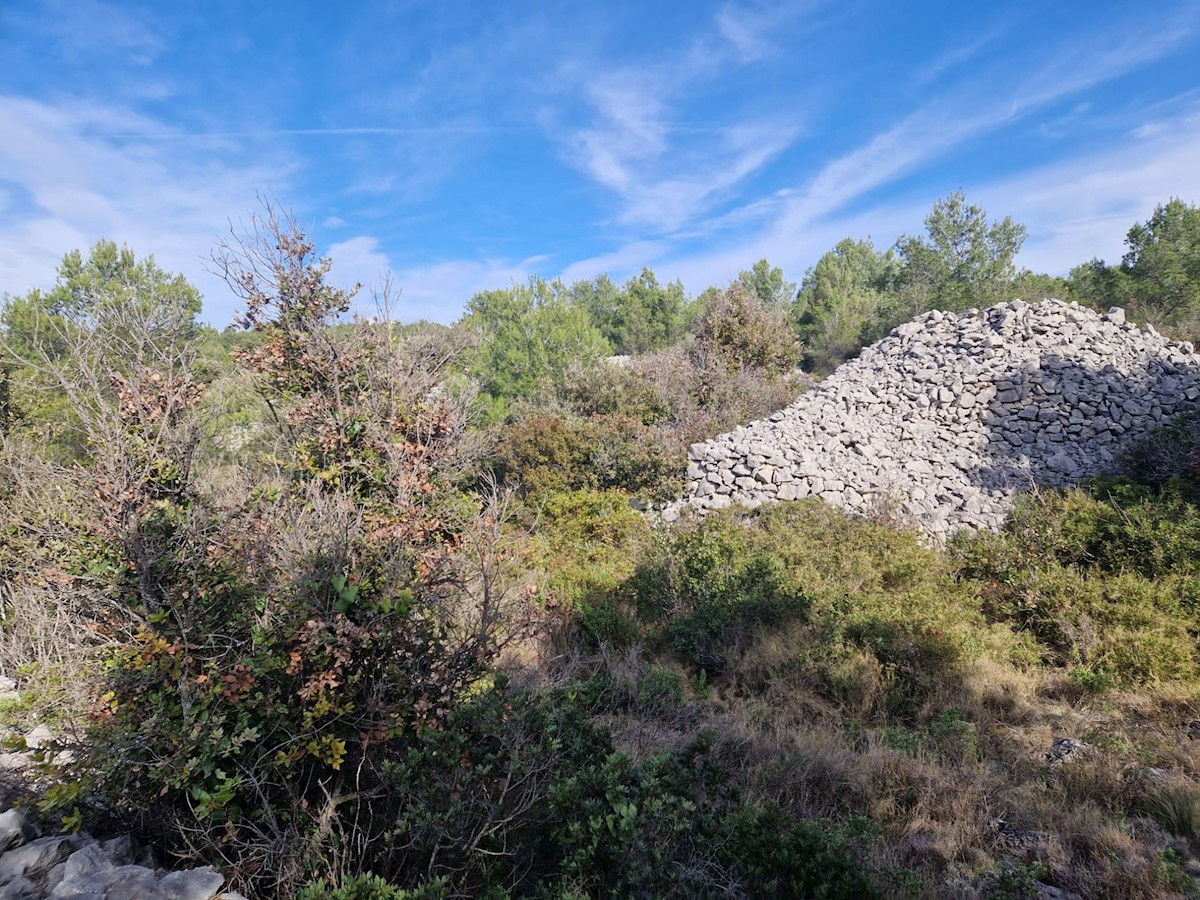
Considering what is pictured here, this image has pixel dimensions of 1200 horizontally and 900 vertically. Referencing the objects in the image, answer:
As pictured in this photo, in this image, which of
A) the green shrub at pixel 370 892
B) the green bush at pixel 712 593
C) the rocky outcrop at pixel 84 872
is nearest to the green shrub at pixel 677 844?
the green shrub at pixel 370 892

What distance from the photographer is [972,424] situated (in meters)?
9.93

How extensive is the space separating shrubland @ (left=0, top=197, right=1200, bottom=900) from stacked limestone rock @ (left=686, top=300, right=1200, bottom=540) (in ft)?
4.39

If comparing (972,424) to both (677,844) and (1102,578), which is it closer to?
(1102,578)

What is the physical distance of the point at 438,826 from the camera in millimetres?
2371

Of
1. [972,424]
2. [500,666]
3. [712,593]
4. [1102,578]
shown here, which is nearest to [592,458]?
[712,593]

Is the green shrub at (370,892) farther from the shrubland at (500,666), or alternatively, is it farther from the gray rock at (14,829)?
the gray rock at (14,829)

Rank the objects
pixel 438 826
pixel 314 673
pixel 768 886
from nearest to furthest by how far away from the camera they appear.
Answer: pixel 768 886 → pixel 438 826 → pixel 314 673

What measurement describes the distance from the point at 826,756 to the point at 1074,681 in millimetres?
2764

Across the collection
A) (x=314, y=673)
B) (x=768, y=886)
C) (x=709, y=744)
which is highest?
(x=314, y=673)

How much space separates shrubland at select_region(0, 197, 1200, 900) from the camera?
2.51 m

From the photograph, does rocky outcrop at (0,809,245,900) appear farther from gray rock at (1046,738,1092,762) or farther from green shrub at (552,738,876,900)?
gray rock at (1046,738,1092,762)

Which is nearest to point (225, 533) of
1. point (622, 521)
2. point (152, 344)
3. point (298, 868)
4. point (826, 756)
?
point (152, 344)

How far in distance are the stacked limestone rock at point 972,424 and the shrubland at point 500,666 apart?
1338 millimetres

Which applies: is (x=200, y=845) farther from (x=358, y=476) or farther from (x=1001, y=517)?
(x=1001, y=517)
